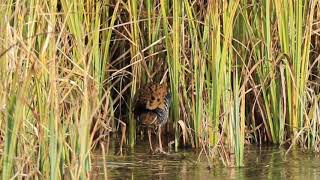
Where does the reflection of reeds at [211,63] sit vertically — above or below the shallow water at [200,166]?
above

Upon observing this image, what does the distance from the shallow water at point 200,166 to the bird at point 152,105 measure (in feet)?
0.73

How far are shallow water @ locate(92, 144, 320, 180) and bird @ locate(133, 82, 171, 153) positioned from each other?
22cm

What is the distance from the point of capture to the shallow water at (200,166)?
612 cm

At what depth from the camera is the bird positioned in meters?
6.99

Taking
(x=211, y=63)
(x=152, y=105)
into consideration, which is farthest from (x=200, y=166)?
(x=152, y=105)

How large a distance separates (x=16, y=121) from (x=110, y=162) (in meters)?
2.27

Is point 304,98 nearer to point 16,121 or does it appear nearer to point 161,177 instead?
point 161,177

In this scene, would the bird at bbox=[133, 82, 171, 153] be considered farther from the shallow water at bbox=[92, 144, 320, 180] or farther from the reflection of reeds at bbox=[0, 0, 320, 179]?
the shallow water at bbox=[92, 144, 320, 180]

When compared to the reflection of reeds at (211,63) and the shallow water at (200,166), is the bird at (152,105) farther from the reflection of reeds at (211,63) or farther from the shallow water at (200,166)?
the shallow water at (200,166)

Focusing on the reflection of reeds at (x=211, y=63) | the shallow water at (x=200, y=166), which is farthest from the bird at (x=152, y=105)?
the shallow water at (x=200, y=166)

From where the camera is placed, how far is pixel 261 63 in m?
6.97

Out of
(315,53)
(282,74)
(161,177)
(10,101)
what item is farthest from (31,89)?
(315,53)

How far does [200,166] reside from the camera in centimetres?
641

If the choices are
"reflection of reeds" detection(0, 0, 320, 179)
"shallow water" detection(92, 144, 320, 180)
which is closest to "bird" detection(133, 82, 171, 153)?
"reflection of reeds" detection(0, 0, 320, 179)
